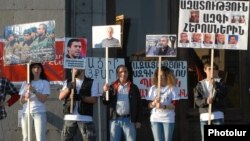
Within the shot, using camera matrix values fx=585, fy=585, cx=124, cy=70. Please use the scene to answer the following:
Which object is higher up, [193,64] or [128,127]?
[193,64]

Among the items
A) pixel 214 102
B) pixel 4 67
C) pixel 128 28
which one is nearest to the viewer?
pixel 214 102

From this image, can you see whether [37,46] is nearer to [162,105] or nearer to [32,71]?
[32,71]

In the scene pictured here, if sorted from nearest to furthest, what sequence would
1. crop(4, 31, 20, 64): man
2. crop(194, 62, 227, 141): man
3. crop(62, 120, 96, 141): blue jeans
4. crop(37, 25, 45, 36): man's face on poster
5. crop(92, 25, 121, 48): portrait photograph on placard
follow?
crop(194, 62, 227, 141): man → crop(62, 120, 96, 141): blue jeans → crop(37, 25, 45, 36): man's face on poster → crop(4, 31, 20, 64): man → crop(92, 25, 121, 48): portrait photograph on placard

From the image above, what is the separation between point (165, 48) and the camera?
9.20m

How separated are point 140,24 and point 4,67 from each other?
2.75 metres

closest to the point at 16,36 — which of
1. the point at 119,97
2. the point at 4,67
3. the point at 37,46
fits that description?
the point at 37,46

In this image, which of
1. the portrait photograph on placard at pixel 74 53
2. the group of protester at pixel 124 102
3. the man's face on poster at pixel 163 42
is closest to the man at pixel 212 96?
the group of protester at pixel 124 102

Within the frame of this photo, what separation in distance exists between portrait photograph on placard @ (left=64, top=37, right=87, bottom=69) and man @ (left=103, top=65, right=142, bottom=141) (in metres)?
0.56

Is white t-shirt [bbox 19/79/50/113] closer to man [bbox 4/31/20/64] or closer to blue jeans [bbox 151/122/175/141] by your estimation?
man [bbox 4/31/20/64]

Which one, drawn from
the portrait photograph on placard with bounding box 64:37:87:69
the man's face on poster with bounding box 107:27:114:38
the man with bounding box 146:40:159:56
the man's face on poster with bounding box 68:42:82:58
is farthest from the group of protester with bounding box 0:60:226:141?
the man's face on poster with bounding box 107:27:114:38

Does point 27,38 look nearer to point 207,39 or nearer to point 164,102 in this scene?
point 164,102

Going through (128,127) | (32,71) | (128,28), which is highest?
(128,28)

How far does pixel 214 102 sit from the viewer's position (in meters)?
8.74

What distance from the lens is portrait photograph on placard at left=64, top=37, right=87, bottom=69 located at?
8.97 metres
